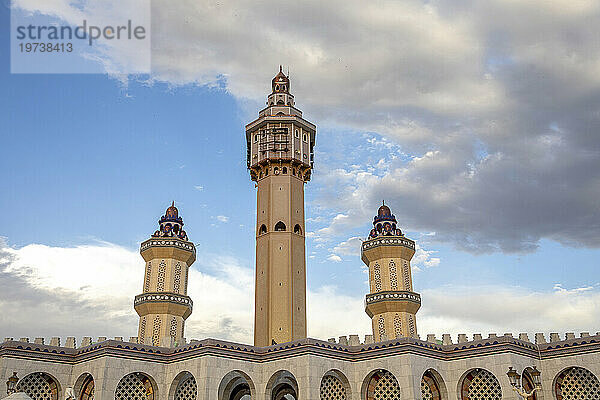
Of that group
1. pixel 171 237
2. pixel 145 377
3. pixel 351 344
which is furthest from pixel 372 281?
pixel 145 377

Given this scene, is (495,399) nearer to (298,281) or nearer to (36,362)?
(298,281)

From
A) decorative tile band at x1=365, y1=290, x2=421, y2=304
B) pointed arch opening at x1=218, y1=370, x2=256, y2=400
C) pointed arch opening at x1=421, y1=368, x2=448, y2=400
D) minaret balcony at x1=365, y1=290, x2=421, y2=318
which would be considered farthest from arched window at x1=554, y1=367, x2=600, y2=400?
pointed arch opening at x1=218, y1=370, x2=256, y2=400

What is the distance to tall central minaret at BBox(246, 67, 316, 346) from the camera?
4250cm

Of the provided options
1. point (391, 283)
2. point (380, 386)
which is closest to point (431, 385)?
point (380, 386)

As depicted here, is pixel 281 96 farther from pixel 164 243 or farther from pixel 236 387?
pixel 236 387

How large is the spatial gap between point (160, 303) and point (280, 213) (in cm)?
1041

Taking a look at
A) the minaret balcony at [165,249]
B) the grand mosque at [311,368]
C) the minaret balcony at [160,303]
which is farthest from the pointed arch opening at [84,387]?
the minaret balcony at [165,249]

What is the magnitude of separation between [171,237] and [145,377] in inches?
570

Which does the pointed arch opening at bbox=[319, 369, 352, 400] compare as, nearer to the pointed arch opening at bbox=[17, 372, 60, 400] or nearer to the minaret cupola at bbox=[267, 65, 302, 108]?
the pointed arch opening at bbox=[17, 372, 60, 400]

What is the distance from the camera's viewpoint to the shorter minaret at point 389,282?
4475 centimetres

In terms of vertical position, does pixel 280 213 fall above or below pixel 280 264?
above

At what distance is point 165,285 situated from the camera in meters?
44.9

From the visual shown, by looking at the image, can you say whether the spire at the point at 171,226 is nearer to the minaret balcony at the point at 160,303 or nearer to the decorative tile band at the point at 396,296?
the minaret balcony at the point at 160,303

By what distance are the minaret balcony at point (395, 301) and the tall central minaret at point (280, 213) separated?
5518 millimetres
